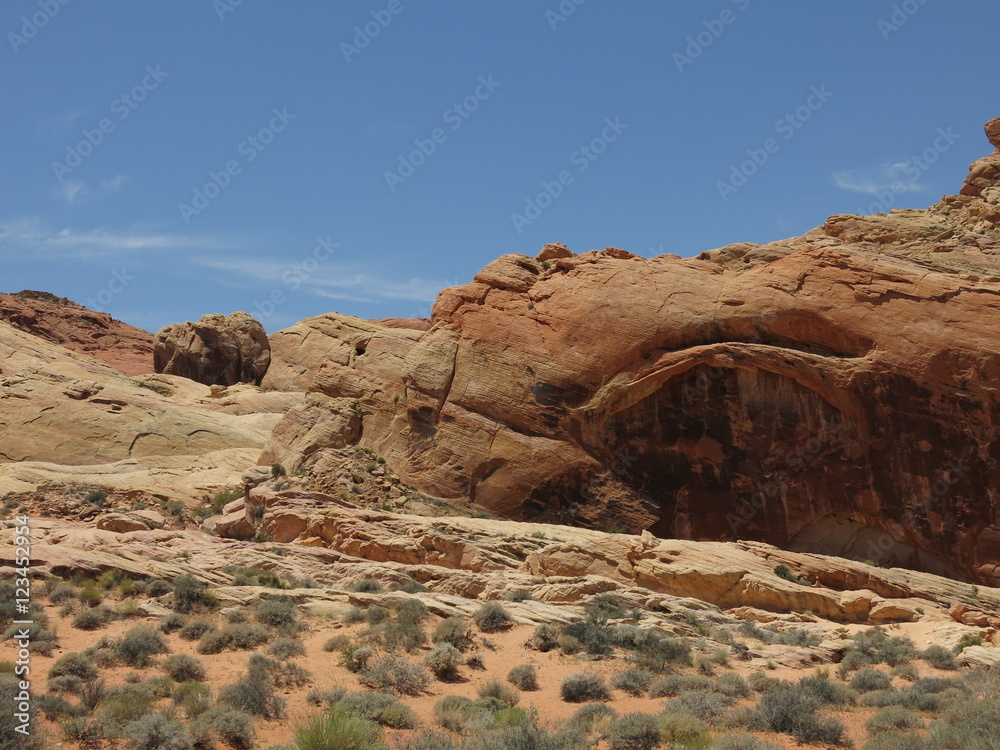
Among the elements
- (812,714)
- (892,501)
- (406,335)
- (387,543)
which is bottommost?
(812,714)

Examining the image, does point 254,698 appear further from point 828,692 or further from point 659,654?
point 828,692

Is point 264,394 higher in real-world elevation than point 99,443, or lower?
higher

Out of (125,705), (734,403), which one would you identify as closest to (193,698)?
(125,705)

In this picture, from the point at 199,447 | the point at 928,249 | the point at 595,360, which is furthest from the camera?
the point at 199,447

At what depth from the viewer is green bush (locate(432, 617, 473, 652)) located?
15734 mm

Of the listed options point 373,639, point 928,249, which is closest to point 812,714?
point 373,639

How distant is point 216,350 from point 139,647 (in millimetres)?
46873

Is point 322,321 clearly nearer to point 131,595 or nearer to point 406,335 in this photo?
point 406,335

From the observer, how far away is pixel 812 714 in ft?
39.6

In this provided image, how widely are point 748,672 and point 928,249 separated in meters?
21.6

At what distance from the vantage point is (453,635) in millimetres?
15805

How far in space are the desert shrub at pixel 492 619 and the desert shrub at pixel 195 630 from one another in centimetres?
A: 504

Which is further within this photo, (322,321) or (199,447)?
(322,321)

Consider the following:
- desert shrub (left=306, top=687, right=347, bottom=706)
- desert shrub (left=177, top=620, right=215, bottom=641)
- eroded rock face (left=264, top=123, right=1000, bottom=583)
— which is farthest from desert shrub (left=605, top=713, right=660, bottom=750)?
eroded rock face (left=264, top=123, right=1000, bottom=583)
